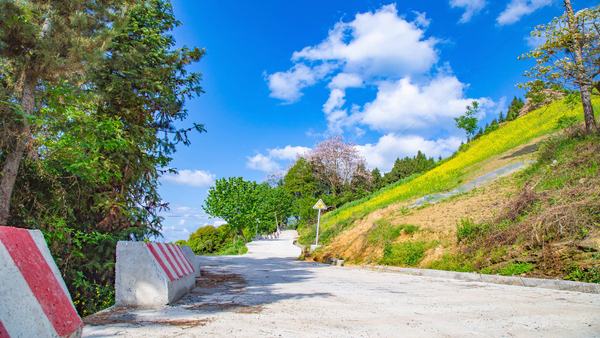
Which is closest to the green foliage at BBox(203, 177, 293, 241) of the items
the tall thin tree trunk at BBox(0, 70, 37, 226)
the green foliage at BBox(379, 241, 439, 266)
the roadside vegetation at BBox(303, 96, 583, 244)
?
the roadside vegetation at BBox(303, 96, 583, 244)

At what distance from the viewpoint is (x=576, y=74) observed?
10.1 metres

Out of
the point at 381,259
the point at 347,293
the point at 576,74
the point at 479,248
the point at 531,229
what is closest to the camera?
the point at 347,293

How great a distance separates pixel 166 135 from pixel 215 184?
89.9 ft

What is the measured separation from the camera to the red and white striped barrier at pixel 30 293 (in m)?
1.92

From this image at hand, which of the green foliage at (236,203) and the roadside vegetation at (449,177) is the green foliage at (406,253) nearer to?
the roadside vegetation at (449,177)

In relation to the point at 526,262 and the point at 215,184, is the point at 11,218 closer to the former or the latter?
the point at 526,262

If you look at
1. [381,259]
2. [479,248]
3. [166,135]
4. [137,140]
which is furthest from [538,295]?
[166,135]

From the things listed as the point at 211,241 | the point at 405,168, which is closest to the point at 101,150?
the point at 211,241

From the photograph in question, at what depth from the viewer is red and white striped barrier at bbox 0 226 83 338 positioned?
1925 millimetres

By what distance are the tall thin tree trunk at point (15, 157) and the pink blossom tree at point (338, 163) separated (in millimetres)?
48231

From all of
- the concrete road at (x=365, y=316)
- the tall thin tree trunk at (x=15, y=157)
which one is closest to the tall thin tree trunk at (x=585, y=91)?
the concrete road at (x=365, y=316)

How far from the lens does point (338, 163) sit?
54.3m

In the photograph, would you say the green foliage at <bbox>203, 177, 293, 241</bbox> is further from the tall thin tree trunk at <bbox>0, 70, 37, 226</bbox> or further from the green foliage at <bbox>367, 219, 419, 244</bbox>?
the tall thin tree trunk at <bbox>0, 70, 37, 226</bbox>

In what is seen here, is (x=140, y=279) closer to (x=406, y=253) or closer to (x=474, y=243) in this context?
(x=474, y=243)
